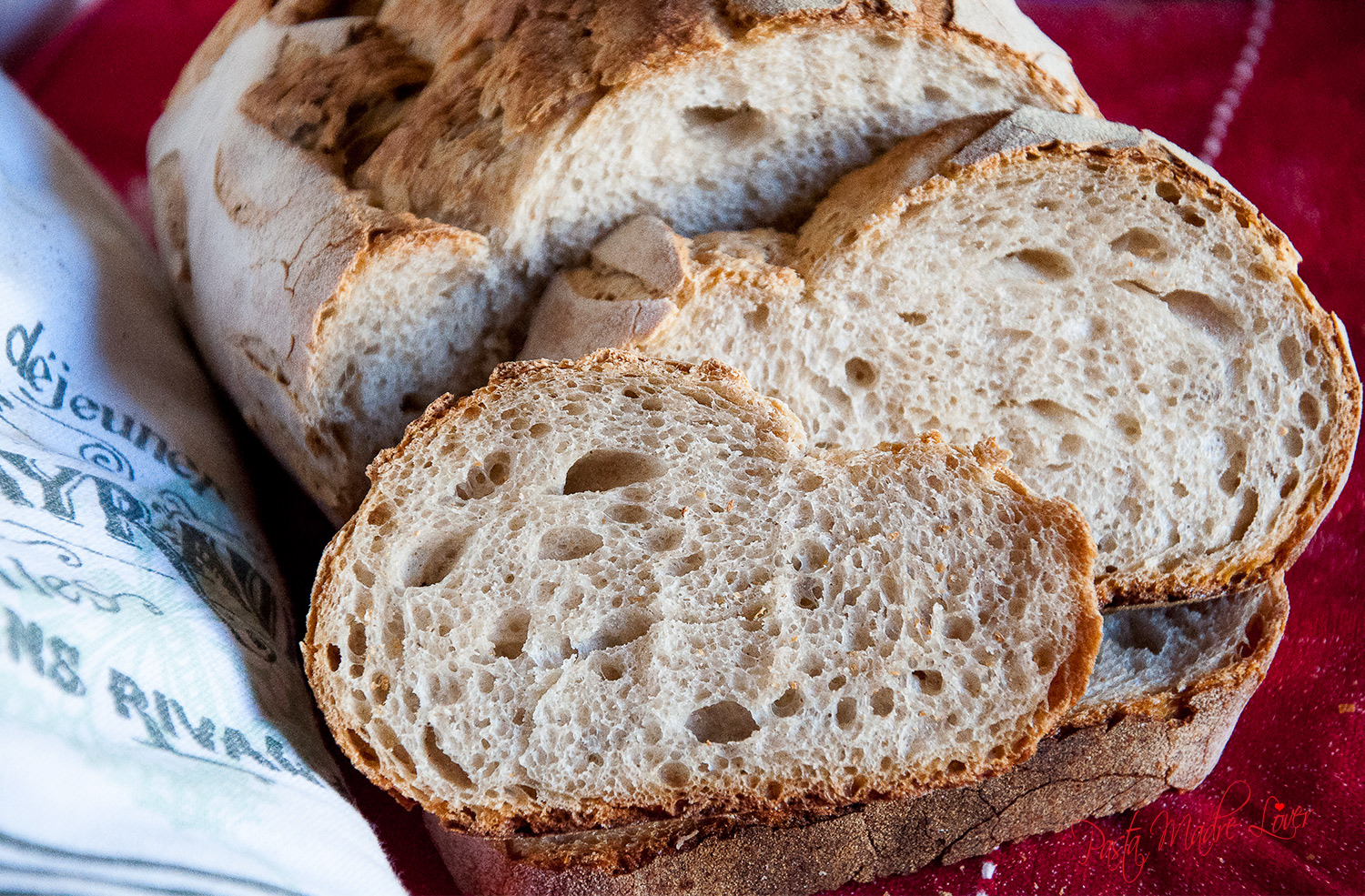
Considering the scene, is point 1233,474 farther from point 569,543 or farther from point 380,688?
point 380,688

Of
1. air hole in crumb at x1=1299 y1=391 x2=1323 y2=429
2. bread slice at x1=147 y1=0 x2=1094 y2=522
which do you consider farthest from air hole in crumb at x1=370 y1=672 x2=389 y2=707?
air hole in crumb at x1=1299 y1=391 x2=1323 y2=429

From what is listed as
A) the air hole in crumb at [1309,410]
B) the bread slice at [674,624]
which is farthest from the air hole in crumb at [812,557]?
the air hole in crumb at [1309,410]

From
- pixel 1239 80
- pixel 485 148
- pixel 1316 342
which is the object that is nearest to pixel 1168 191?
pixel 1316 342

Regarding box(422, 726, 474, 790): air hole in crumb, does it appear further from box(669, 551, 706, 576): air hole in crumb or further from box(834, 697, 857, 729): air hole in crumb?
box(834, 697, 857, 729): air hole in crumb

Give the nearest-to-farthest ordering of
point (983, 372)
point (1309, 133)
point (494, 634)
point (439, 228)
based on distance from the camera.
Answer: point (494, 634), point (439, 228), point (983, 372), point (1309, 133)

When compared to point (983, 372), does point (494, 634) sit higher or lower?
higher

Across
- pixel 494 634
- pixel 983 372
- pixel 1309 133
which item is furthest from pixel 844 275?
pixel 1309 133

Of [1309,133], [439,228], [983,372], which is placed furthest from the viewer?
[1309,133]

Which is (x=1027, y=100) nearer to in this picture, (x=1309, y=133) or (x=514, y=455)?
(x=514, y=455)

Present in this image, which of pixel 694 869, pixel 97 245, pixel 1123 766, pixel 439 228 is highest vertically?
pixel 97 245
